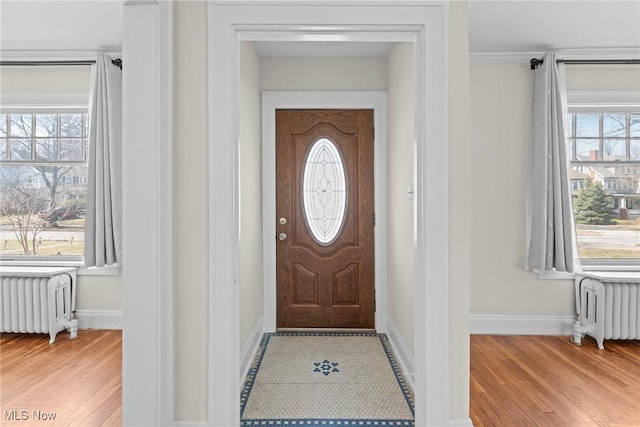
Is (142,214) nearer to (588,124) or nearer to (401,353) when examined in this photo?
(401,353)

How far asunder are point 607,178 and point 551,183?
31.4 inches

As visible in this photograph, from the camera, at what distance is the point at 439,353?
7.01ft

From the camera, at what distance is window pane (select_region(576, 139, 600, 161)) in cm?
412

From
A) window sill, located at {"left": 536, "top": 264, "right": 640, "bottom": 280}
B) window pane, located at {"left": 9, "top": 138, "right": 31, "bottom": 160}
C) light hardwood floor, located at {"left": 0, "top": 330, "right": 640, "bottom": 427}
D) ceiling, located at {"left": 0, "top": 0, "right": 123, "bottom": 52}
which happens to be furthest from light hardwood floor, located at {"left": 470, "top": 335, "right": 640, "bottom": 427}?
window pane, located at {"left": 9, "top": 138, "right": 31, "bottom": 160}

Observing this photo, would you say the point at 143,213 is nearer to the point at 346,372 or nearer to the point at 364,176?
the point at 346,372

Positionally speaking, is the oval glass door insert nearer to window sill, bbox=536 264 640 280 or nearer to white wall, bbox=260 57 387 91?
white wall, bbox=260 57 387 91

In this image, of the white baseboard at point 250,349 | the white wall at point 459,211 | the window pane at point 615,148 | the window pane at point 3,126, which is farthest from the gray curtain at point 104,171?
the window pane at point 615,148

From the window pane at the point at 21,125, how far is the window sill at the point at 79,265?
4.17ft

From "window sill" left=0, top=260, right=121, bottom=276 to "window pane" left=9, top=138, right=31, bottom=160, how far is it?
3.43ft

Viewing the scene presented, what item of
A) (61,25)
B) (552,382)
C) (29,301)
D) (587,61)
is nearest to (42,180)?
(29,301)

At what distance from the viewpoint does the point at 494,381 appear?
9.77 feet

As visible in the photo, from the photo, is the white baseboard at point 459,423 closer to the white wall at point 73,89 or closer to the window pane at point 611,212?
the window pane at point 611,212

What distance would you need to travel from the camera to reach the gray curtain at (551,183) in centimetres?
375

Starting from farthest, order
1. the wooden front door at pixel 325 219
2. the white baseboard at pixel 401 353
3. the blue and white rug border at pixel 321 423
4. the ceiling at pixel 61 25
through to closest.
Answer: the wooden front door at pixel 325 219 → the ceiling at pixel 61 25 → the white baseboard at pixel 401 353 → the blue and white rug border at pixel 321 423
